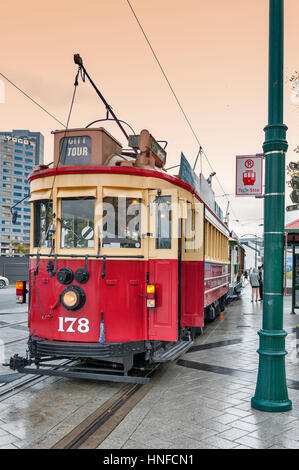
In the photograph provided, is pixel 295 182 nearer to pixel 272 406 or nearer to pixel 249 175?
pixel 249 175

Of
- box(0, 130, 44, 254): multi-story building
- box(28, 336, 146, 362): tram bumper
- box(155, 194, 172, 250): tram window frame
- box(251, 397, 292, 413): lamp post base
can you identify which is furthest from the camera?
box(0, 130, 44, 254): multi-story building

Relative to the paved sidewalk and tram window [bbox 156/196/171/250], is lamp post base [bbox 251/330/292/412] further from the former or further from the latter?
tram window [bbox 156/196/171/250]

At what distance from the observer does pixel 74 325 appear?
5.92m

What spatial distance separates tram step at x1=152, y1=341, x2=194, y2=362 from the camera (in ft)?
20.8

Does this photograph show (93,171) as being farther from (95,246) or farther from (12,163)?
(12,163)

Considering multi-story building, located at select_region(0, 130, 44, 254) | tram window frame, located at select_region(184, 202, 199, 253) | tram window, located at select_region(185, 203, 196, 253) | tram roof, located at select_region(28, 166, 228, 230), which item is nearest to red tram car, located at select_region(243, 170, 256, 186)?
tram roof, located at select_region(28, 166, 228, 230)

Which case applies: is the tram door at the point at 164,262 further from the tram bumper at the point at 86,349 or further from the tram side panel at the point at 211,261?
the tram side panel at the point at 211,261

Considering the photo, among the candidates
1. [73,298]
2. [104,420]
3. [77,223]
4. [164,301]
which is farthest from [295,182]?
[104,420]

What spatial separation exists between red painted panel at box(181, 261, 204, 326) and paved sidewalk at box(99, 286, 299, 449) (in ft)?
2.86

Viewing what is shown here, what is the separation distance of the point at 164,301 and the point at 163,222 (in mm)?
1116

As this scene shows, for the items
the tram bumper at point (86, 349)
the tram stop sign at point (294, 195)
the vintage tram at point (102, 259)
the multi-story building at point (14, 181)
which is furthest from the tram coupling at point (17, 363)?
the multi-story building at point (14, 181)

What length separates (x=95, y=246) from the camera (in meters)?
Answer: 6.02
